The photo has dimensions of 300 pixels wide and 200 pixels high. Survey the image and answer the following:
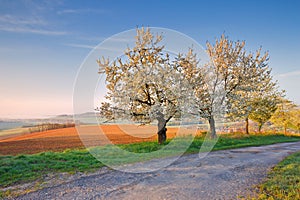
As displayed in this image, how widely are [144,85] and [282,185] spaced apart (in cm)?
1061

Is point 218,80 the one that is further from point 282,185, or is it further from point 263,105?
point 282,185

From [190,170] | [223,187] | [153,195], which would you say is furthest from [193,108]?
[153,195]

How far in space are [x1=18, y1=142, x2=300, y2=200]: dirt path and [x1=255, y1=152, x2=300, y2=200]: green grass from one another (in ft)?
1.22

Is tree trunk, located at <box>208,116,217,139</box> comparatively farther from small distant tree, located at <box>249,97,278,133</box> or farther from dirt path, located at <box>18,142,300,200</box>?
dirt path, located at <box>18,142,300,200</box>

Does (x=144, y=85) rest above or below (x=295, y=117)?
above

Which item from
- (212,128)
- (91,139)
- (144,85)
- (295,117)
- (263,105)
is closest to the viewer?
(144,85)

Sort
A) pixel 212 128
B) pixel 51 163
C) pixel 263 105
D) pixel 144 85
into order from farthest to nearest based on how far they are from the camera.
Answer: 1. pixel 263 105
2. pixel 212 128
3. pixel 144 85
4. pixel 51 163

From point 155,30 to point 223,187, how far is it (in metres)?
12.6

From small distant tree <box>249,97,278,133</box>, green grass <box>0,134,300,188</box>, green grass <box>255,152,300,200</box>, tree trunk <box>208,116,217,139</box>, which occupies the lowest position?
green grass <box>255,152,300,200</box>

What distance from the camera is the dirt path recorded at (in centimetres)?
629

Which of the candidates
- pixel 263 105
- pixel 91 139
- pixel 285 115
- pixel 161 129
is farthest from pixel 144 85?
pixel 285 115

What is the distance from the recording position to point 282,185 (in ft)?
23.1

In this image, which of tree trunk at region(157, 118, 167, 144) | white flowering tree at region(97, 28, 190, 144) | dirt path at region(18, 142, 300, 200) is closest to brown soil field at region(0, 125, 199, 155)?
tree trunk at region(157, 118, 167, 144)

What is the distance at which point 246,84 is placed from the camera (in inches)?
882
